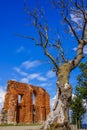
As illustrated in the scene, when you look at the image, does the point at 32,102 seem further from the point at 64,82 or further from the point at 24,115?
the point at 64,82

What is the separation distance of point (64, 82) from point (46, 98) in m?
45.0

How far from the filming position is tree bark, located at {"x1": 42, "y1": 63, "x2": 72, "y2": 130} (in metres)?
16.1

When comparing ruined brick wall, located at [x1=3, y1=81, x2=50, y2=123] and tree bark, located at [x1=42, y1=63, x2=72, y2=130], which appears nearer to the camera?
tree bark, located at [x1=42, y1=63, x2=72, y2=130]

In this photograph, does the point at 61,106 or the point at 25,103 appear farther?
the point at 25,103

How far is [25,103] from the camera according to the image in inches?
2183

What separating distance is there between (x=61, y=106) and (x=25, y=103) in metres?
39.6

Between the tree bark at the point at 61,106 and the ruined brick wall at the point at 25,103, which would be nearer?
the tree bark at the point at 61,106

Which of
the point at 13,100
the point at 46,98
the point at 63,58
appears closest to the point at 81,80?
the point at 13,100

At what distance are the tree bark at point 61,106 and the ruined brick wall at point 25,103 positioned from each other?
3503 cm

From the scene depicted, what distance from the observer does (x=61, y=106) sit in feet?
54.0

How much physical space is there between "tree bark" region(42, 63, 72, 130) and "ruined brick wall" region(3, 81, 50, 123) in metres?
35.0

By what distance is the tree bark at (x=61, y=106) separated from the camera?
632 inches

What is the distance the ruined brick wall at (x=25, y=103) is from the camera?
169 feet

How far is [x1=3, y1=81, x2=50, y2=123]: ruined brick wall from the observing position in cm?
5150
